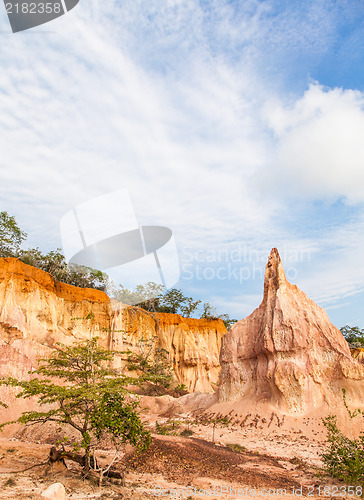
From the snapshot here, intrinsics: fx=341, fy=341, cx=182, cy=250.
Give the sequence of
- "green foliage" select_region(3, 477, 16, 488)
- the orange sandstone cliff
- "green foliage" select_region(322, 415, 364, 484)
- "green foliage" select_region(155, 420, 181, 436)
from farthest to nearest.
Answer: the orange sandstone cliff, "green foliage" select_region(155, 420, 181, 436), "green foliage" select_region(322, 415, 364, 484), "green foliage" select_region(3, 477, 16, 488)

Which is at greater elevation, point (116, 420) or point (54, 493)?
point (116, 420)

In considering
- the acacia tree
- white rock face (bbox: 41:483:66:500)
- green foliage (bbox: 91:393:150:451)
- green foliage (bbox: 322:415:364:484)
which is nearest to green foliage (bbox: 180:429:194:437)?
green foliage (bbox: 322:415:364:484)

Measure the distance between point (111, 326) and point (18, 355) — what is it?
1455 cm

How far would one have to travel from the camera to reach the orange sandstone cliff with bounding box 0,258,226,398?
19938 mm

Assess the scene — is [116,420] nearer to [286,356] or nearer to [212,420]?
[212,420]

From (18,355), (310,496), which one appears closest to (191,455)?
(310,496)

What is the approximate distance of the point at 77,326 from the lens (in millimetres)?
29609

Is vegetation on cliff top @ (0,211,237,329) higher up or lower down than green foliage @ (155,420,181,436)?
higher up

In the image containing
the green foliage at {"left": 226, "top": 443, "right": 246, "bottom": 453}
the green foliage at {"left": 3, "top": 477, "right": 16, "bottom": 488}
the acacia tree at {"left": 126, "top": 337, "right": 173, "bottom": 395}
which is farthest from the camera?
the acacia tree at {"left": 126, "top": 337, "right": 173, "bottom": 395}

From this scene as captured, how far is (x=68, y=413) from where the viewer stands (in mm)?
7387

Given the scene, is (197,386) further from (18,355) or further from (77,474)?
(77,474)

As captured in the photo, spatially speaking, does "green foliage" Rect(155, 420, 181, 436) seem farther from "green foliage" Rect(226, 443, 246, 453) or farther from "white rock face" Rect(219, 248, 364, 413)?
"white rock face" Rect(219, 248, 364, 413)

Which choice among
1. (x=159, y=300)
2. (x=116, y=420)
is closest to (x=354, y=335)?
(x=159, y=300)

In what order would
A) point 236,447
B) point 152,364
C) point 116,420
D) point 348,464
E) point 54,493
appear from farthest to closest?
point 152,364 → point 236,447 → point 348,464 → point 116,420 → point 54,493
